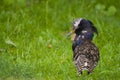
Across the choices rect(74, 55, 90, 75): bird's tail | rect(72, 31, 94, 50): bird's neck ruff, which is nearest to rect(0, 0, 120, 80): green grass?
rect(74, 55, 90, 75): bird's tail

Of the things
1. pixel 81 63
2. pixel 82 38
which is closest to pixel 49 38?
pixel 82 38

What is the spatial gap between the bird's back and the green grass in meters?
0.22

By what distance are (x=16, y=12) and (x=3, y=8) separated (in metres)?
0.45

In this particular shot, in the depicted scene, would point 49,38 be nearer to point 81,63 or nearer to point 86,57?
point 86,57

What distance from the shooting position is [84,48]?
9242 mm


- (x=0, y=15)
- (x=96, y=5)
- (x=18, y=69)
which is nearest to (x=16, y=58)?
(x=18, y=69)

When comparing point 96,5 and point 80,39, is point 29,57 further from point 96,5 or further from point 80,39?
point 96,5

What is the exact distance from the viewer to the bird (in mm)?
8852

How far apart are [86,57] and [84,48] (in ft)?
0.98

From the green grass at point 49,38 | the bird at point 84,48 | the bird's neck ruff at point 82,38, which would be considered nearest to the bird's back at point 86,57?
the bird at point 84,48

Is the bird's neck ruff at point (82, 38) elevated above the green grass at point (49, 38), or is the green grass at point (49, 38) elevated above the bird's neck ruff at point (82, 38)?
the bird's neck ruff at point (82, 38)

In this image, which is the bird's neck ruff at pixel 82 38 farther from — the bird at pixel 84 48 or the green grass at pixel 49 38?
the green grass at pixel 49 38

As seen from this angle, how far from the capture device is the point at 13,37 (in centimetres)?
1115

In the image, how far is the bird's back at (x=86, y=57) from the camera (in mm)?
8820
